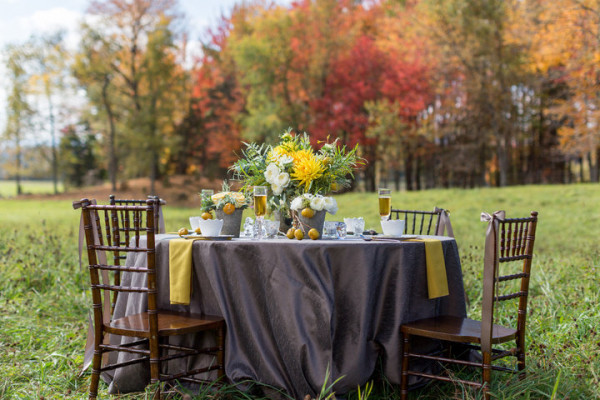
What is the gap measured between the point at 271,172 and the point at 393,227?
74 centimetres

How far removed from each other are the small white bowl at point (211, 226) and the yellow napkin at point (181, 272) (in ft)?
0.51

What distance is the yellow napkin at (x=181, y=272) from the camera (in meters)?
2.96

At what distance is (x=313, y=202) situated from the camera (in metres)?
2.99

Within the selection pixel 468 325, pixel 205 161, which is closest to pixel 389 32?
pixel 205 161

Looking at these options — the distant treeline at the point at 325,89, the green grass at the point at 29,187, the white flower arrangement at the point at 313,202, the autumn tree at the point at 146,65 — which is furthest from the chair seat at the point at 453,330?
the green grass at the point at 29,187

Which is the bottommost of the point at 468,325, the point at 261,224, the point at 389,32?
the point at 468,325

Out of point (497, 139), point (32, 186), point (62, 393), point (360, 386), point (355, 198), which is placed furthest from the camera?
point (32, 186)

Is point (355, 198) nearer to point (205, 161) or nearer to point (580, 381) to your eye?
point (205, 161)

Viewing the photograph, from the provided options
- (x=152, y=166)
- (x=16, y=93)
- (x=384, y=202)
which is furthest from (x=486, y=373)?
(x=16, y=93)

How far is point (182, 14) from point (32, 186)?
959 centimetres

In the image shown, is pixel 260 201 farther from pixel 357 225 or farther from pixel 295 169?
pixel 357 225

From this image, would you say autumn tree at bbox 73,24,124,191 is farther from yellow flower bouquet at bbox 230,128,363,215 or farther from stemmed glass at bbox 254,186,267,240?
stemmed glass at bbox 254,186,267,240

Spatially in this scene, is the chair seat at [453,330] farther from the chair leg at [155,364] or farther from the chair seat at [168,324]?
the chair leg at [155,364]

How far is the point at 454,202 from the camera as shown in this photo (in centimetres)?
1279
